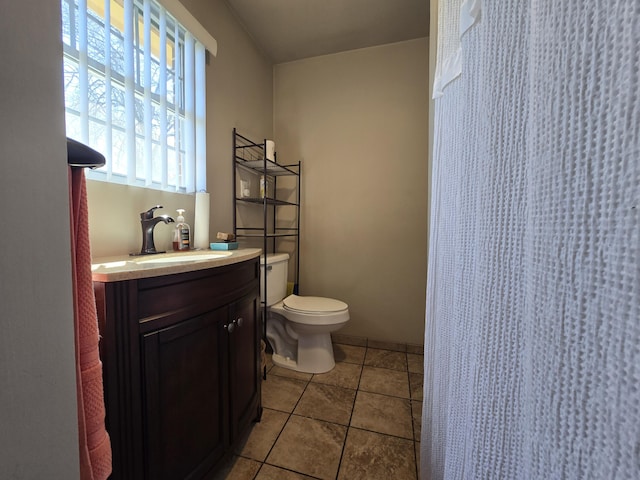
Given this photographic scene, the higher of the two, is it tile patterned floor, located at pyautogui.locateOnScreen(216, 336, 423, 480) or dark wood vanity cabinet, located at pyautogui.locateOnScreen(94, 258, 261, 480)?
dark wood vanity cabinet, located at pyautogui.locateOnScreen(94, 258, 261, 480)

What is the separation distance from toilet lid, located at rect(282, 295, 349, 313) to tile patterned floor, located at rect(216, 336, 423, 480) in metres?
0.47

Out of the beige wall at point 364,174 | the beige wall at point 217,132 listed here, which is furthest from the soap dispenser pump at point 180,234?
the beige wall at point 364,174

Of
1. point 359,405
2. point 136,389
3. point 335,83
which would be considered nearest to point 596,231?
point 136,389

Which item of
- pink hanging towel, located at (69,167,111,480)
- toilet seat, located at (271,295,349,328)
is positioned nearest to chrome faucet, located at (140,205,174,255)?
pink hanging towel, located at (69,167,111,480)

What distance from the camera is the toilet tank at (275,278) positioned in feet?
5.75

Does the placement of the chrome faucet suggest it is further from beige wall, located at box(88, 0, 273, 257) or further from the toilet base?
the toilet base

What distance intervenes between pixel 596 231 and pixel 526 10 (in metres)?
0.31

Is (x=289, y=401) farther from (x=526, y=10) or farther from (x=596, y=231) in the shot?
(x=526, y=10)

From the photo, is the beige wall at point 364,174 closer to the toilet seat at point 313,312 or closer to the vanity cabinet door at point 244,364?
the toilet seat at point 313,312

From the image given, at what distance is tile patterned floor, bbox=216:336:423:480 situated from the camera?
41.6 inches

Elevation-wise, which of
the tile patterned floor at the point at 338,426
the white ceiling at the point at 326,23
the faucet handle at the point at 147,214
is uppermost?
the white ceiling at the point at 326,23

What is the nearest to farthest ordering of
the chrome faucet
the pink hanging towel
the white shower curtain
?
the white shower curtain < the pink hanging towel < the chrome faucet

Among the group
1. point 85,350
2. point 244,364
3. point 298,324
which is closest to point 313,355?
point 298,324

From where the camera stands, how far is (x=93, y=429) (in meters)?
0.50
